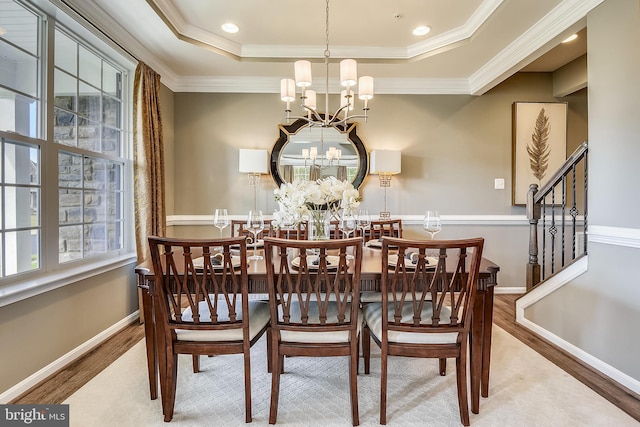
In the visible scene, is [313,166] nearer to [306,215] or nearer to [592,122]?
[306,215]

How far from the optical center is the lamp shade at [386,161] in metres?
3.76

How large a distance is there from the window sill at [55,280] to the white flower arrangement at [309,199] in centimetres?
148

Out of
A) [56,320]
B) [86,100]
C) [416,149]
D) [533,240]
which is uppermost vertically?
[86,100]

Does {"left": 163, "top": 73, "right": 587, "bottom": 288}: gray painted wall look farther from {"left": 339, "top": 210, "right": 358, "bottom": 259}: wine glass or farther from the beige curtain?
{"left": 339, "top": 210, "right": 358, "bottom": 259}: wine glass

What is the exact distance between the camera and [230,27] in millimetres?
2955

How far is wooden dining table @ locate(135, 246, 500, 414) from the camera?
5.45 ft

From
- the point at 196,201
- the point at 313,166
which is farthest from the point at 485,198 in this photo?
the point at 196,201

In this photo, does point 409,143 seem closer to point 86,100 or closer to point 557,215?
point 557,215

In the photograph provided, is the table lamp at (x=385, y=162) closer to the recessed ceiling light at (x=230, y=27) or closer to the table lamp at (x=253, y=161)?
the table lamp at (x=253, y=161)

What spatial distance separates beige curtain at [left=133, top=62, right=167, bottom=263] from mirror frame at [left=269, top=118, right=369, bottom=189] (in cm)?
131

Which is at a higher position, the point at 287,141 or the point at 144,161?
the point at 287,141

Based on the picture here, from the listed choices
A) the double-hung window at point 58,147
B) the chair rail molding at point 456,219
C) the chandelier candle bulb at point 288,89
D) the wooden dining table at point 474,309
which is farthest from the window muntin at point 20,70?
the chair rail molding at point 456,219

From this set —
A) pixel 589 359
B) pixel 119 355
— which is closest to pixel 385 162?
pixel 589 359

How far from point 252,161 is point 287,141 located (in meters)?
0.51
